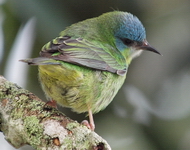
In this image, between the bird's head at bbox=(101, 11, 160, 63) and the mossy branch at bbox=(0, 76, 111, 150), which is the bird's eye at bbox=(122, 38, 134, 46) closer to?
the bird's head at bbox=(101, 11, 160, 63)

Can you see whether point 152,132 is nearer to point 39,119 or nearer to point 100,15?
point 100,15

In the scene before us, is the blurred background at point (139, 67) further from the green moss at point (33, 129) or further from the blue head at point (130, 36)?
the green moss at point (33, 129)

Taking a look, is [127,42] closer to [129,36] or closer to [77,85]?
[129,36]

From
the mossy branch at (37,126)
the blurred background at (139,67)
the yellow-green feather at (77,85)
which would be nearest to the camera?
the mossy branch at (37,126)

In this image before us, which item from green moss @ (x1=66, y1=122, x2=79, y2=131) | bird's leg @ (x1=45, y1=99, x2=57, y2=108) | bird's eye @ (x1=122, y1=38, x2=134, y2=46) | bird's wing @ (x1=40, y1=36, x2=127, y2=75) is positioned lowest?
green moss @ (x1=66, y1=122, x2=79, y2=131)

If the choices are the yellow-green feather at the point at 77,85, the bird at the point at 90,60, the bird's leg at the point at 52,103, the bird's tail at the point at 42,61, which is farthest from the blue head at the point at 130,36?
the bird's tail at the point at 42,61

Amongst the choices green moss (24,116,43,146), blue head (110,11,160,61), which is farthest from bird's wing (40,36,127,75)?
green moss (24,116,43,146)
